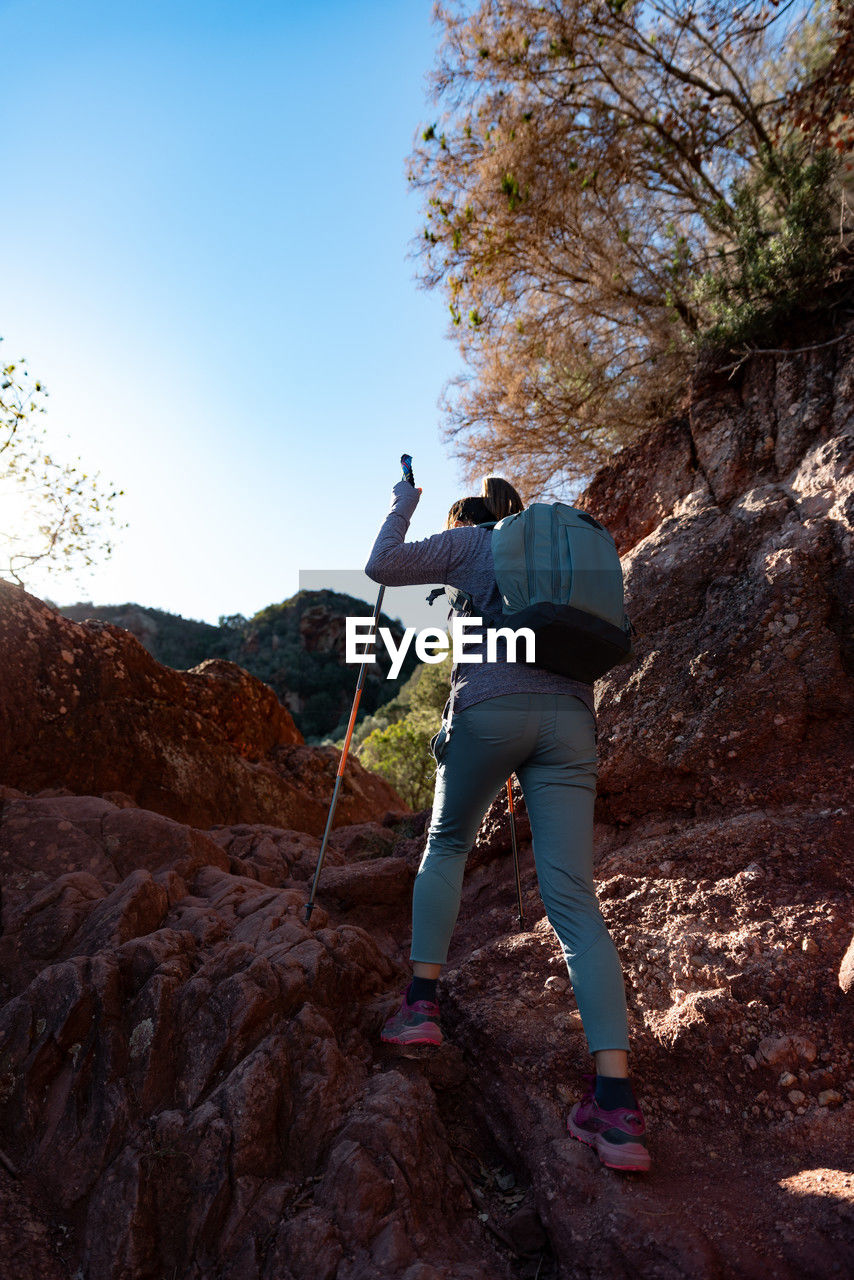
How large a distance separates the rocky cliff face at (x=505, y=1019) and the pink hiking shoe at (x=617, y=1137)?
0.06 m

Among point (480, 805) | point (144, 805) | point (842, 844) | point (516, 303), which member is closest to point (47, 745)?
point (144, 805)

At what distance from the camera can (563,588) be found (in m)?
2.79

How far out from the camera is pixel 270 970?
10.5 ft

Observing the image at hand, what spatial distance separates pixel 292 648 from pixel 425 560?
162 feet

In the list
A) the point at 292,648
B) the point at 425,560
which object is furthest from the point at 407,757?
the point at 292,648

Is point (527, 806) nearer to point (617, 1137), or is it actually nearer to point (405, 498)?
point (617, 1137)

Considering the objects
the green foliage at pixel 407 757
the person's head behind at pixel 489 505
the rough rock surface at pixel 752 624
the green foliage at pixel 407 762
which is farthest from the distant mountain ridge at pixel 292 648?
the person's head behind at pixel 489 505

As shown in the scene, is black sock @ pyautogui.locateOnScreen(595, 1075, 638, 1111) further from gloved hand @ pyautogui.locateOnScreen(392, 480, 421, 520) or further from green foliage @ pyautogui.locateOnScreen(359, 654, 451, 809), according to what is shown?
green foliage @ pyautogui.locateOnScreen(359, 654, 451, 809)

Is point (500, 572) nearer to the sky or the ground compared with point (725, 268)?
nearer to the ground

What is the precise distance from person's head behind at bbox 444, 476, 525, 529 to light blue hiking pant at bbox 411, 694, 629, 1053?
981mm

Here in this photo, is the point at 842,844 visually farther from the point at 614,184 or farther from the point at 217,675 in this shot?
the point at 614,184

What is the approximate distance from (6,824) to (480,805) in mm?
3161

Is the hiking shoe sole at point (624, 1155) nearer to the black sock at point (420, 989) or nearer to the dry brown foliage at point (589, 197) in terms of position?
the black sock at point (420, 989)

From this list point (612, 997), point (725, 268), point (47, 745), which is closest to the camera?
point (612, 997)
